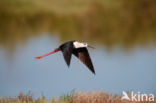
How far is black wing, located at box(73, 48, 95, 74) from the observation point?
2.00 metres

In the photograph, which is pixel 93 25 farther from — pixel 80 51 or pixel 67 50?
pixel 67 50

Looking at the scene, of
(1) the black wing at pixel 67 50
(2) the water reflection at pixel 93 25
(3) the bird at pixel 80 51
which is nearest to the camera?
(1) the black wing at pixel 67 50

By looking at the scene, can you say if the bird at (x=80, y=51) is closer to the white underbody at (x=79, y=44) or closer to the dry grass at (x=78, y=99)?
the white underbody at (x=79, y=44)

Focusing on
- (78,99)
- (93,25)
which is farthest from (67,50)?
(93,25)

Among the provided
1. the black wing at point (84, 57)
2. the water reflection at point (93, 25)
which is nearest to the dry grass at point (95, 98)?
the black wing at point (84, 57)

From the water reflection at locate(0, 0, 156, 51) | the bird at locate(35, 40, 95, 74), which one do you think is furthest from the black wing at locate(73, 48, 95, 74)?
the water reflection at locate(0, 0, 156, 51)

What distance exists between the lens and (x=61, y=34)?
2117 millimetres

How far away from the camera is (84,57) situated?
2010 mm

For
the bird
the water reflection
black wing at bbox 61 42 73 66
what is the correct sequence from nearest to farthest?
black wing at bbox 61 42 73 66 < the bird < the water reflection

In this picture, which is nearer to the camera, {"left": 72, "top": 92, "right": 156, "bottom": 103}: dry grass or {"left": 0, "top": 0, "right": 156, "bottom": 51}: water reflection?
{"left": 72, "top": 92, "right": 156, "bottom": 103}: dry grass

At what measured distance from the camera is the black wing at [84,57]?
200 centimetres

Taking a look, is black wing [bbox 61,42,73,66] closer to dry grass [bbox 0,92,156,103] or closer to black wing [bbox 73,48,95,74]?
black wing [bbox 73,48,95,74]

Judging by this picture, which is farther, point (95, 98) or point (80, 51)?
point (80, 51)

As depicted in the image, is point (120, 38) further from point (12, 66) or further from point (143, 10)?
point (12, 66)
